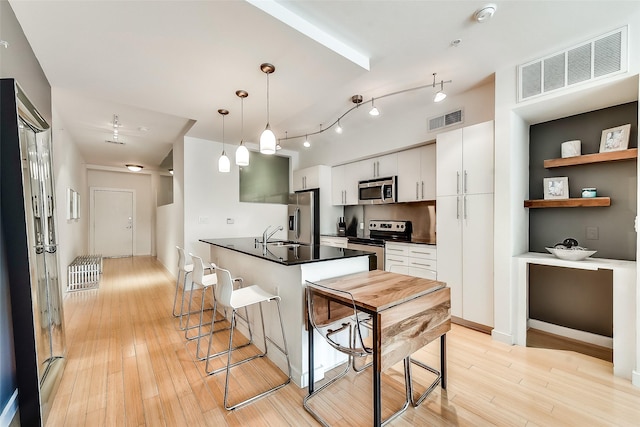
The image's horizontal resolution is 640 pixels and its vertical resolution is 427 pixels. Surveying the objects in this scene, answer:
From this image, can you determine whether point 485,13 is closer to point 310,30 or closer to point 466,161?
point 310,30

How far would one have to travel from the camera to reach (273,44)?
2064mm

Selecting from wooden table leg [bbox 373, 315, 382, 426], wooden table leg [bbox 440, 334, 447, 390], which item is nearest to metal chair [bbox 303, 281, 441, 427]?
wooden table leg [bbox 440, 334, 447, 390]

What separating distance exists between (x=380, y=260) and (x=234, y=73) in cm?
304

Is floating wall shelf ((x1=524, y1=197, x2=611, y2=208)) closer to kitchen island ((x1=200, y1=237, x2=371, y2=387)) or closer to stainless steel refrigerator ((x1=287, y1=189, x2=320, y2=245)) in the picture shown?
kitchen island ((x1=200, y1=237, x2=371, y2=387))

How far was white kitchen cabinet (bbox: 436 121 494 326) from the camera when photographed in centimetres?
281

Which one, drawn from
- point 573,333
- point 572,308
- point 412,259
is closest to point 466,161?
point 412,259

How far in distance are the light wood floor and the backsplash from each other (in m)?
1.61

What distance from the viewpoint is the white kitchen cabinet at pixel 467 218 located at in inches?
111

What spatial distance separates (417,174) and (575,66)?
1.91 m

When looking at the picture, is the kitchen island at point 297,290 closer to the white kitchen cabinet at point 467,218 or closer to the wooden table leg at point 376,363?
the wooden table leg at point 376,363

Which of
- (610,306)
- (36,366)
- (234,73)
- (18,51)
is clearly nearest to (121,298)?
(36,366)

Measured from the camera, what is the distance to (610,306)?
2.48 m

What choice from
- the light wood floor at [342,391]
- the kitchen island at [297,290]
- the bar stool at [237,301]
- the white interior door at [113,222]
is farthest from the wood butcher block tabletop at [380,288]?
the white interior door at [113,222]

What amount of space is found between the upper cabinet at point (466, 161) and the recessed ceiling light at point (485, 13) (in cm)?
112
